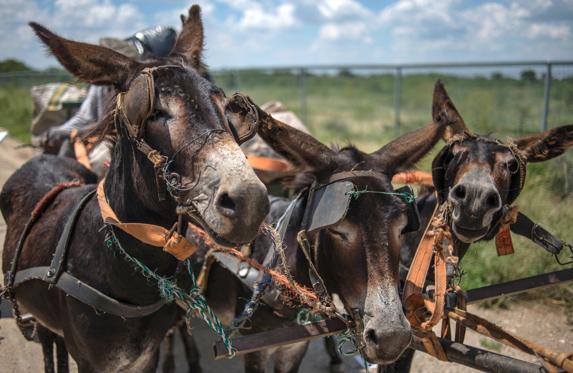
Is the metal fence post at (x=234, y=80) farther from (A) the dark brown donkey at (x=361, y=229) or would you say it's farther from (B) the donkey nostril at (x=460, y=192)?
(A) the dark brown donkey at (x=361, y=229)

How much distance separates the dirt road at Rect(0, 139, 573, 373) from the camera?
450cm

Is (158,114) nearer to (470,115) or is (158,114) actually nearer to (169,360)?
(169,360)

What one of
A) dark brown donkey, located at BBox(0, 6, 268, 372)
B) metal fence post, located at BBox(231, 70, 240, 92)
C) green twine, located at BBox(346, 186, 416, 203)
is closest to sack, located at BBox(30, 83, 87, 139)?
dark brown donkey, located at BBox(0, 6, 268, 372)

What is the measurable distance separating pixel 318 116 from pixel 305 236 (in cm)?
1356

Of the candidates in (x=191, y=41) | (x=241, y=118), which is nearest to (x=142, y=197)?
(x=241, y=118)

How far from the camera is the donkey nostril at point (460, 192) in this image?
2835 millimetres

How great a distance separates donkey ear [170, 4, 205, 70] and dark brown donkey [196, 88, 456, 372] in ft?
1.46

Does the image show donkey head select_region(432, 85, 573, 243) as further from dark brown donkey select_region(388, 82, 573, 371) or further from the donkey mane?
the donkey mane

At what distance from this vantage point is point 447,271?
110 inches

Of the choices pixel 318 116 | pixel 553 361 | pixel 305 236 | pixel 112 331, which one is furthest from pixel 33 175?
pixel 318 116

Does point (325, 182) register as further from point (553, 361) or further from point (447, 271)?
point (553, 361)

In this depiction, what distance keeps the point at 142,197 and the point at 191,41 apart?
3.18 feet

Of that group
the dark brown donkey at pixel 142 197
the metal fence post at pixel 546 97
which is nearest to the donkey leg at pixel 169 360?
the dark brown donkey at pixel 142 197

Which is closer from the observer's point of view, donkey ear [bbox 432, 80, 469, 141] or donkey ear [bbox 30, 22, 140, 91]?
donkey ear [bbox 30, 22, 140, 91]
